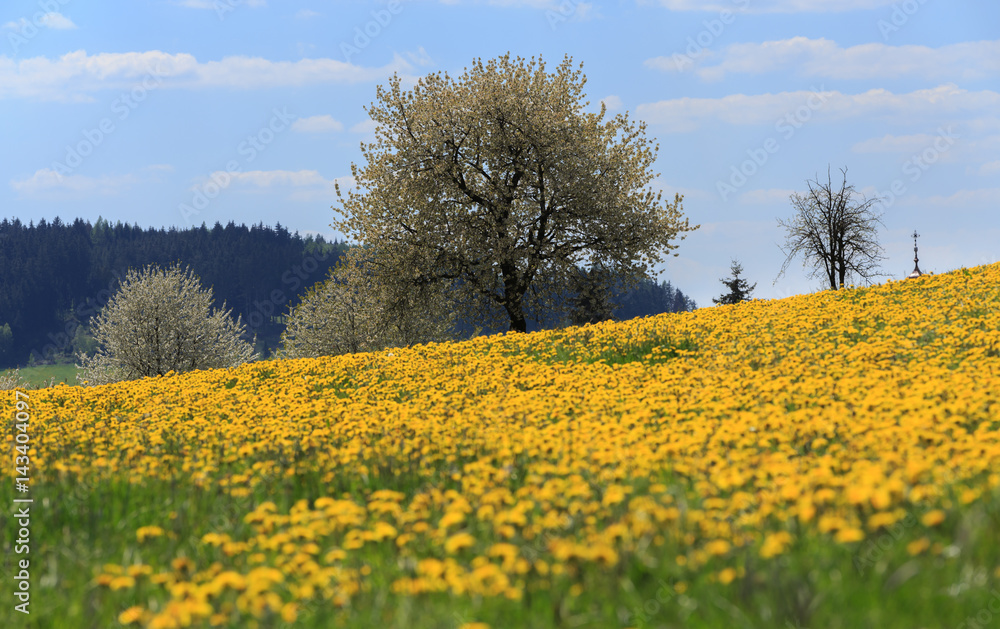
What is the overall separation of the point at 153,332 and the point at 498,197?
29205 mm

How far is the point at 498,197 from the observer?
31031 millimetres

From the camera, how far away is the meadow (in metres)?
4.17

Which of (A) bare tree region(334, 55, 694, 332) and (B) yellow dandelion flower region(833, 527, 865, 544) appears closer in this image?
(B) yellow dandelion flower region(833, 527, 865, 544)

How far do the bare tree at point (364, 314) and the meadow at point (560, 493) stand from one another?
1871 cm

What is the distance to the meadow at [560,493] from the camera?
417 cm

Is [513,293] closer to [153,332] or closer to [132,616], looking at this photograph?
[132,616]

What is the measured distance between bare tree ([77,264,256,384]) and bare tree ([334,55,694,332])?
73.6ft

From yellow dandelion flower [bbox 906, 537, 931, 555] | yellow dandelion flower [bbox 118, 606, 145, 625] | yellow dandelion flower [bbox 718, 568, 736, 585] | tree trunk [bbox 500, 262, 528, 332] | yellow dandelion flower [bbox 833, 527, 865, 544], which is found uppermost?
tree trunk [bbox 500, 262, 528, 332]

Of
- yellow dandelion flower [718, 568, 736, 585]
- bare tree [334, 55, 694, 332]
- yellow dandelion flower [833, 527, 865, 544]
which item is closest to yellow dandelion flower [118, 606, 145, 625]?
yellow dandelion flower [718, 568, 736, 585]

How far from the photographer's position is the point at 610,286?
32344 mm

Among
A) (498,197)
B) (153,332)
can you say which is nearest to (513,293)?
(498,197)

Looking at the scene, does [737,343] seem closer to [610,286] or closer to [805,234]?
[610,286]

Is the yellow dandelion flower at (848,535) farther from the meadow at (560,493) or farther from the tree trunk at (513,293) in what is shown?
the tree trunk at (513,293)

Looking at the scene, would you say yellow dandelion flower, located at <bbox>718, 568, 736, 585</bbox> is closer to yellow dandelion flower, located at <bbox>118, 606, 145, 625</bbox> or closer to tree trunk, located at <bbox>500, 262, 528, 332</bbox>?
yellow dandelion flower, located at <bbox>118, 606, 145, 625</bbox>
